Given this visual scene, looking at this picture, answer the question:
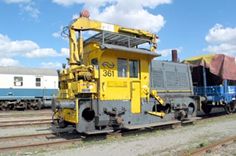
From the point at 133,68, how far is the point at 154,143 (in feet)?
10.7

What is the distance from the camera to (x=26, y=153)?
8727 millimetres

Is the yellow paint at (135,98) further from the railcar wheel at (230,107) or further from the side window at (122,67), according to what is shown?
the railcar wheel at (230,107)

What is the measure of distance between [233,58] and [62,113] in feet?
35.4

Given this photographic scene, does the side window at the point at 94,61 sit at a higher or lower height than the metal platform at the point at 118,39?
lower

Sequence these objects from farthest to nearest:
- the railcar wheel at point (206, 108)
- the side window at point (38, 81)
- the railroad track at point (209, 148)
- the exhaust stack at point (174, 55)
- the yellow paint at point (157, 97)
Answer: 1. the side window at point (38, 81)
2. the railcar wheel at point (206, 108)
3. the exhaust stack at point (174, 55)
4. the yellow paint at point (157, 97)
5. the railroad track at point (209, 148)

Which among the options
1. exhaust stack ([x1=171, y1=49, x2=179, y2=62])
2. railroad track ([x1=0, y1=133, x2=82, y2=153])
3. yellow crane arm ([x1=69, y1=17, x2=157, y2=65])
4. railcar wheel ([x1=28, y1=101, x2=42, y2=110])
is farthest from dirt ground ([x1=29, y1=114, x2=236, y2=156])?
railcar wheel ([x1=28, y1=101, x2=42, y2=110])

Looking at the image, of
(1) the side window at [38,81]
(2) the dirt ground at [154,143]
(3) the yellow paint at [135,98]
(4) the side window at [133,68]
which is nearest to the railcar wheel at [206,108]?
(2) the dirt ground at [154,143]

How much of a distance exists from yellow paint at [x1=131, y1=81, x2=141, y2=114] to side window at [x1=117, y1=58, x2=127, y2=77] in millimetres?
511

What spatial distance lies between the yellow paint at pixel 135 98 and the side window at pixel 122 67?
511 mm

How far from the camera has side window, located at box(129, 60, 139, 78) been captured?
12041 millimetres

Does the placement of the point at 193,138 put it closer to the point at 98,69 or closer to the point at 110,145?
the point at 110,145

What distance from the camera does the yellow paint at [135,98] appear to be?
39.1 feet

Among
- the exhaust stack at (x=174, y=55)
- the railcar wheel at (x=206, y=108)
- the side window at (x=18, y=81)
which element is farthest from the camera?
the side window at (x=18, y=81)

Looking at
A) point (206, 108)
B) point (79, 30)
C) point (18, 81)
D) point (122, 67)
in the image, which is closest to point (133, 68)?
point (122, 67)
